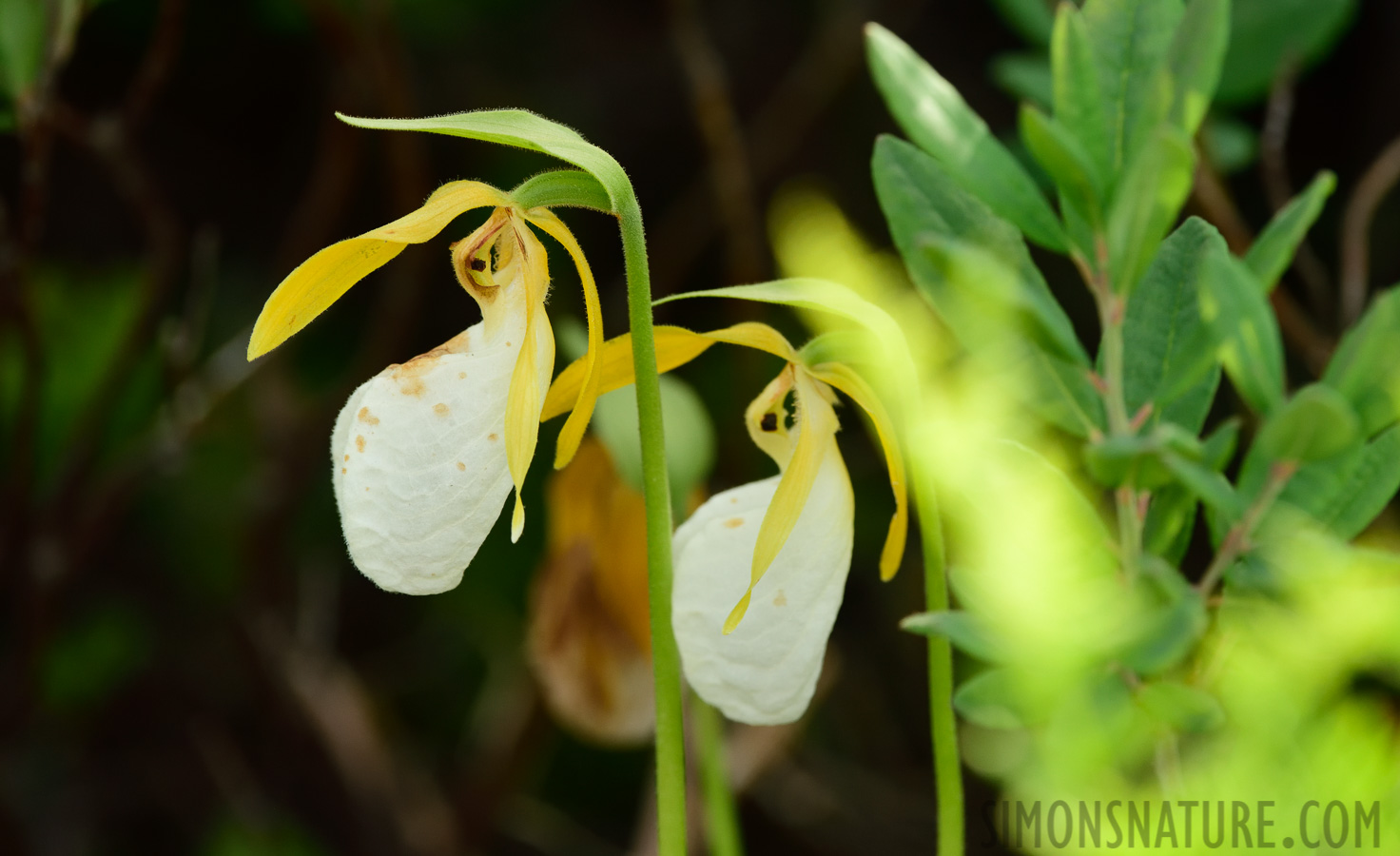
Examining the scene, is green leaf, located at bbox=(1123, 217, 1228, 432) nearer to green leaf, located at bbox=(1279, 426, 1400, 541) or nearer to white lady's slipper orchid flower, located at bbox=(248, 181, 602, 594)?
green leaf, located at bbox=(1279, 426, 1400, 541)

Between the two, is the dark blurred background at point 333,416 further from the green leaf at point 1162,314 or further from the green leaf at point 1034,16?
the green leaf at point 1162,314

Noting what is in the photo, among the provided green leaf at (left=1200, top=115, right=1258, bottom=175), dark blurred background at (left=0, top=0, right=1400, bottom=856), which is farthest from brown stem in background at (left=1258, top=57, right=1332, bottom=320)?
dark blurred background at (left=0, top=0, right=1400, bottom=856)

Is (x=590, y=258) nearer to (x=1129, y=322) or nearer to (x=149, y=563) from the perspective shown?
(x=149, y=563)

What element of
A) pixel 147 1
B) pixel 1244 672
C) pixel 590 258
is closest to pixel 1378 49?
pixel 590 258

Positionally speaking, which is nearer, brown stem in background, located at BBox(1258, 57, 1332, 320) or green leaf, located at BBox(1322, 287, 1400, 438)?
green leaf, located at BBox(1322, 287, 1400, 438)

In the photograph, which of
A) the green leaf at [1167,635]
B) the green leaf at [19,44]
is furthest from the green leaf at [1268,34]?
the green leaf at [19,44]

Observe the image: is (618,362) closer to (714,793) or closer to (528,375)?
(528,375)

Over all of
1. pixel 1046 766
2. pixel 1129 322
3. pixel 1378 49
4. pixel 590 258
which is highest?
pixel 1378 49
